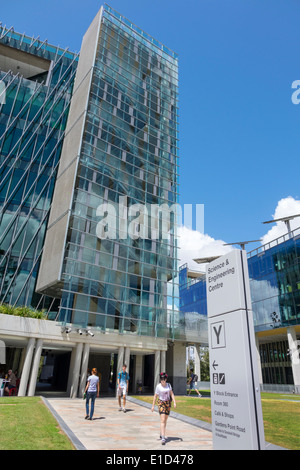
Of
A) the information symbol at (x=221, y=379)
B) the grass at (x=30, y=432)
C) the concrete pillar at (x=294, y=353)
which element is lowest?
the grass at (x=30, y=432)

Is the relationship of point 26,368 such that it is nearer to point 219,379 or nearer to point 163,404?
point 163,404

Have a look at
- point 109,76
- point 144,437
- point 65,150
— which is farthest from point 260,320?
point 144,437

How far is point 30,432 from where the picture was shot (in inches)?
329

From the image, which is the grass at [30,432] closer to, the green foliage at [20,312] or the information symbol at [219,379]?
the information symbol at [219,379]

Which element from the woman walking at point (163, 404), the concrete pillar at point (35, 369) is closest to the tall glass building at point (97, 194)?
the concrete pillar at point (35, 369)

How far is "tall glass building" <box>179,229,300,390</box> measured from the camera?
4012 centimetres

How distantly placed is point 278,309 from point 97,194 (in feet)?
92.6

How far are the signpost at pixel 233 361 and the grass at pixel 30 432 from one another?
351 centimetres

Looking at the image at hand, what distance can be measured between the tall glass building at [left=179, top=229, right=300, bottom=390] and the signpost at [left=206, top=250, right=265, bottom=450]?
119ft

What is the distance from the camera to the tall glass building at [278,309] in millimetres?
40125

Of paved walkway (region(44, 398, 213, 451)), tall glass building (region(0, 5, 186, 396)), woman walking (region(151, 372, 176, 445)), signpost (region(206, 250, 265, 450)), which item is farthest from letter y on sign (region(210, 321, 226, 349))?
tall glass building (region(0, 5, 186, 396))

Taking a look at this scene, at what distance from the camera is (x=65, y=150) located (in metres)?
34.6

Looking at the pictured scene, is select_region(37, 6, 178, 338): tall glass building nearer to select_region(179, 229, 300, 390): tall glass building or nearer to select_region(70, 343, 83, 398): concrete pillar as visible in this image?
select_region(70, 343, 83, 398): concrete pillar
